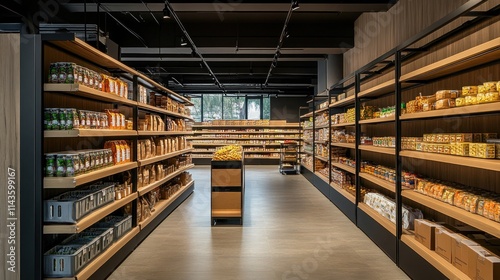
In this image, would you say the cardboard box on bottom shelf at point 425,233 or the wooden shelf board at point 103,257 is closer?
the wooden shelf board at point 103,257

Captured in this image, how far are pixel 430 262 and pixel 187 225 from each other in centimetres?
386

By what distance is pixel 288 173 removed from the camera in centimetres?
1420

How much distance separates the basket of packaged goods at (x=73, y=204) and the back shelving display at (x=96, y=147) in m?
0.01

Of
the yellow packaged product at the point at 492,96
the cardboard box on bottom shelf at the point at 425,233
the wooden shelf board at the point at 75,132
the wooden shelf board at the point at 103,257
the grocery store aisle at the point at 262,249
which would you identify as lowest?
the grocery store aisle at the point at 262,249

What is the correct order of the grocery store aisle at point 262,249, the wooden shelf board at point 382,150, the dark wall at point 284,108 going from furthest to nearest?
the dark wall at point 284,108 < the wooden shelf board at point 382,150 < the grocery store aisle at point 262,249

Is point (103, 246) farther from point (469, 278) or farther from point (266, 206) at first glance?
point (266, 206)

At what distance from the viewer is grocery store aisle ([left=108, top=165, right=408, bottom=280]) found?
397 cm

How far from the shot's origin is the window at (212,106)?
20.7m

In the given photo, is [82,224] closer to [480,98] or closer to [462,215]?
[462,215]

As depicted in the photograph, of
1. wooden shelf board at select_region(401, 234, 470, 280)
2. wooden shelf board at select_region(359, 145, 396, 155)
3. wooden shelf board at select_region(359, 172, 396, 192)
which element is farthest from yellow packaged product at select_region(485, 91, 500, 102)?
wooden shelf board at select_region(359, 172, 396, 192)

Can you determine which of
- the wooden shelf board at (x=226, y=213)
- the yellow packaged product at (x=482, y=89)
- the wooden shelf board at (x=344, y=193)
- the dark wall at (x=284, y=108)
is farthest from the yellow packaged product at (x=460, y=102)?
the dark wall at (x=284, y=108)

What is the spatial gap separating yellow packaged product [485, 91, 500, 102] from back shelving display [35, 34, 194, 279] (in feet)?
10.8

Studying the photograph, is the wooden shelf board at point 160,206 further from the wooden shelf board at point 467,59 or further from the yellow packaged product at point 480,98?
the yellow packaged product at point 480,98

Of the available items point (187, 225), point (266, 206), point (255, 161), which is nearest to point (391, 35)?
point (266, 206)
